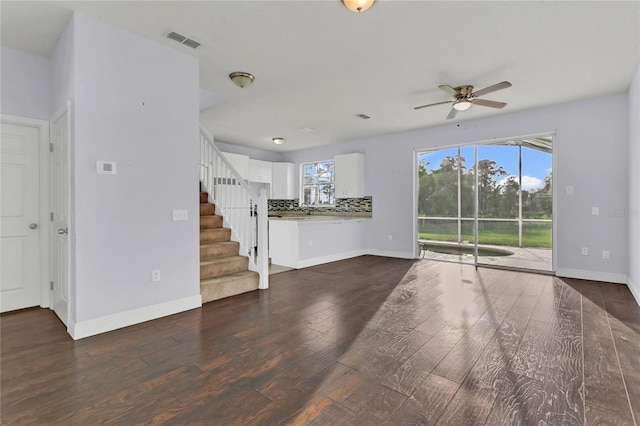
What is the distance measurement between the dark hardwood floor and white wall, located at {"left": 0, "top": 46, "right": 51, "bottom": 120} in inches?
85.1

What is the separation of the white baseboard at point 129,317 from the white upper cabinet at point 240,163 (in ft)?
14.7

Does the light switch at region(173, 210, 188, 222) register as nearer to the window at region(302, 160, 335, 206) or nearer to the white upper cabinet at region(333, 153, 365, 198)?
the white upper cabinet at region(333, 153, 365, 198)

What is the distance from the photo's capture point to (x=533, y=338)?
8.51 ft

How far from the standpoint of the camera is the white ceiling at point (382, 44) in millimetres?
2512

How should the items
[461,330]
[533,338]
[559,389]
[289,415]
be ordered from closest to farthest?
[289,415] → [559,389] → [533,338] → [461,330]

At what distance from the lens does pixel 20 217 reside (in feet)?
10.8

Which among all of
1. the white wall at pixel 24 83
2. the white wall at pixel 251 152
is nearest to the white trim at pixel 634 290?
the white wall at pixel 24 83

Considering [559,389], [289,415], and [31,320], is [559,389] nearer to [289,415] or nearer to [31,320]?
[289,415]

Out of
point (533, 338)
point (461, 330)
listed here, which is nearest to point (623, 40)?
point (533, 338)

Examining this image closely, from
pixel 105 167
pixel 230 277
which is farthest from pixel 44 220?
pixel 230 277

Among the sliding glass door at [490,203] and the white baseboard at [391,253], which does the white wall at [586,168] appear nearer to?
the sliding glass door at [490,203]

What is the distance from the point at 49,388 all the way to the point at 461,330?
3.11 metres

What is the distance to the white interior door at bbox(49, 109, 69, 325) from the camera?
2.83 m

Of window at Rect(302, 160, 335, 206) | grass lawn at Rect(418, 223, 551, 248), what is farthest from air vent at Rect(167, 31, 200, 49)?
grass lawn at Rect(418, 223, 551, 248)
